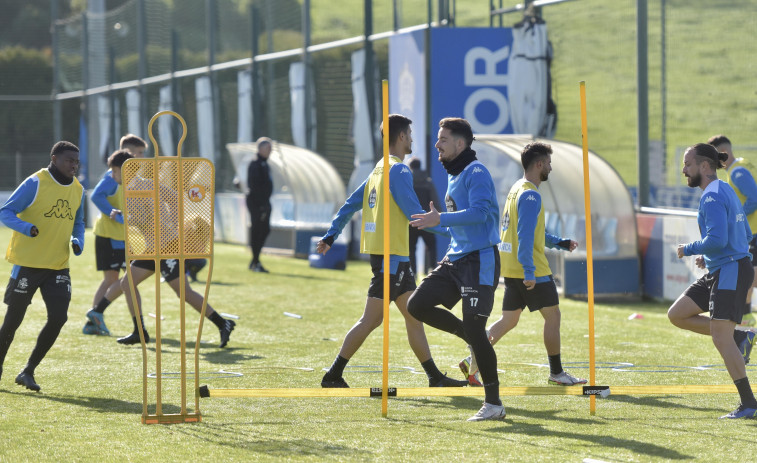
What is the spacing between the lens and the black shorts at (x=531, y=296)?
27.2 feet

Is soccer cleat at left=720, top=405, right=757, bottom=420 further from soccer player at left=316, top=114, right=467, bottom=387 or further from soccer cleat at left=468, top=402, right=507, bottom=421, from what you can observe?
soccer player at left=316, top=114, right=467, bottom=387

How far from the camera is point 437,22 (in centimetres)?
2033

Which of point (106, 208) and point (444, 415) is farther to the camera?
point (106, 208)

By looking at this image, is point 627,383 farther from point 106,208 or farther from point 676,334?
point 106,208

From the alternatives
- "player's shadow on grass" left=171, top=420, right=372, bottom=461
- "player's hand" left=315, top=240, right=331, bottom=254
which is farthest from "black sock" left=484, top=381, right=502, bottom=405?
"player's hand" left=315, top=240, right=331, bottom=254

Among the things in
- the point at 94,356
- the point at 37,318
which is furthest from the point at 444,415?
the point at 37,318

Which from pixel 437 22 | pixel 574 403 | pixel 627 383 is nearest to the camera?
pixel 574 403

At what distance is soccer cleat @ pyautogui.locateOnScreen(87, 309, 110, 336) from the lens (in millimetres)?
11500

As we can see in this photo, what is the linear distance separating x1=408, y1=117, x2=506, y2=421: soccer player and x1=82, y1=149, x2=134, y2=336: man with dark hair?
4561 mm

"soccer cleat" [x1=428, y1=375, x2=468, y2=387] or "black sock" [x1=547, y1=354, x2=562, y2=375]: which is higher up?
"black sock" [x1=547, y1=354, x2=562, y2=375]

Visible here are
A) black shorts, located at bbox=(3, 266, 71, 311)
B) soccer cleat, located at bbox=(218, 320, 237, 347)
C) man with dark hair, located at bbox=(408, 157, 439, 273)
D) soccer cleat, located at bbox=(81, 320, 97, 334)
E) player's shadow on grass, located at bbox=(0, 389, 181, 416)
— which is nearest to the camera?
player's shadow on grass, located at bbox=(0, 389, 181, 416)

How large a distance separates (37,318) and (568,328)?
5801 mm

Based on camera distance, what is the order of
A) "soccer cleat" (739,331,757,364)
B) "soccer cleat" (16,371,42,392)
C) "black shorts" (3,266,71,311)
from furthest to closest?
"soccer cleat" (739,331,757,364), "black shorts" (3,266,71,311), "soccer cleat" (16,371,42,392)

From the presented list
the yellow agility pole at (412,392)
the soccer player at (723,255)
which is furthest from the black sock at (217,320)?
the soccer player at (723,255)
